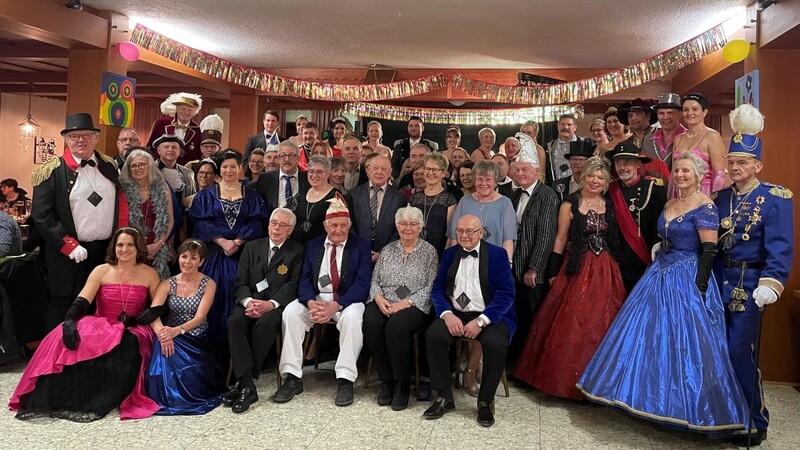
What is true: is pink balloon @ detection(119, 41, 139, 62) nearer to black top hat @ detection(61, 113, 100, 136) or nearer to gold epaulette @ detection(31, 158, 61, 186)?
black top hat @ detection(61, 113, 100, 136)

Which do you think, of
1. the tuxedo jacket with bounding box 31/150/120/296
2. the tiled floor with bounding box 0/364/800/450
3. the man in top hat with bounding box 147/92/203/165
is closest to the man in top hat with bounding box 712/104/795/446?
the tiled floor with bounding box 0/364/800/450

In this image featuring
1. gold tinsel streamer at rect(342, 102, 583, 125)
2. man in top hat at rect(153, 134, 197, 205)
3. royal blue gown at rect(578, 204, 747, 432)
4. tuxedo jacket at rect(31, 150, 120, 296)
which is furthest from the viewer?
gold tinsel streamer at rect(342, 102, 583, 125)

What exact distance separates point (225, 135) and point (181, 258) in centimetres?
992

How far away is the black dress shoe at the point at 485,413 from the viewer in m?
3.61

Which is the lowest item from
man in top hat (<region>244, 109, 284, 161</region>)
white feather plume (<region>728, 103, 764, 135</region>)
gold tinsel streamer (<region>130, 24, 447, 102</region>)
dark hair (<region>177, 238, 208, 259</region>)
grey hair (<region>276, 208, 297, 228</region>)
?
dark hair (<region>177, 238, 208, 259</region>)

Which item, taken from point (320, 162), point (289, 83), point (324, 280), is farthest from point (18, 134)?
point (324, 280)

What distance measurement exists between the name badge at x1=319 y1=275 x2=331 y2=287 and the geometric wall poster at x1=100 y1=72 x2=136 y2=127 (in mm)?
3609

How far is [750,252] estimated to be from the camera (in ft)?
11.7

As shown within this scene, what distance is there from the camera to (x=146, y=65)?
7.71 m

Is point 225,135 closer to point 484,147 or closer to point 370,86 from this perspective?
point 370,86

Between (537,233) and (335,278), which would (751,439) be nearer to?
(537,233)

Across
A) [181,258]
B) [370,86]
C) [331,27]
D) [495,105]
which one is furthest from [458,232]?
[495,105]

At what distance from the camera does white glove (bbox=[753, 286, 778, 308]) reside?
3.32 m

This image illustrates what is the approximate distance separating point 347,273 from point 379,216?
1.72ft
